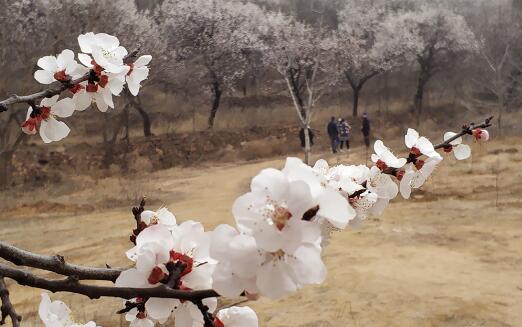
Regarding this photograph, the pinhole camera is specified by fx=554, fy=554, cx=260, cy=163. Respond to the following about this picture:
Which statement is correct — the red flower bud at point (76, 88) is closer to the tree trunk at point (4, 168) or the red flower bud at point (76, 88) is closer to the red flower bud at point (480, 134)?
the red flower bud at point (480, 134)

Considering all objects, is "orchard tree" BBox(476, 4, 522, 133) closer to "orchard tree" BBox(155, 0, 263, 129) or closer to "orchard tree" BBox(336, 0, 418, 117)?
"orchard tree" BBox(336, 0, 418, 117)

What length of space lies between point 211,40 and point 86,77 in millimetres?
23409

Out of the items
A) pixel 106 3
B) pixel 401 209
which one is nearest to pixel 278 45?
pixel 106 3

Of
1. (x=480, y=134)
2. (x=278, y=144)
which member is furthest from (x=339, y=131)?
(x=480, y=134)

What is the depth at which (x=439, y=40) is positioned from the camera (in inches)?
1045

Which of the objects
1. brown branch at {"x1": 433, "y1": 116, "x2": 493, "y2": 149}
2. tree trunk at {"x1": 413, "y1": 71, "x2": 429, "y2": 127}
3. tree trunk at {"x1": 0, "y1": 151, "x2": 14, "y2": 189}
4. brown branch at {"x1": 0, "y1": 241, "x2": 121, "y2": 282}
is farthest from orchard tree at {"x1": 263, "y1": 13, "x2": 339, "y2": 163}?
brown branch at {"x1": 0, "y1": 241, "x2": 121, "y2": 282}

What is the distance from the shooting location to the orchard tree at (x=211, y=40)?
23891 millimetres

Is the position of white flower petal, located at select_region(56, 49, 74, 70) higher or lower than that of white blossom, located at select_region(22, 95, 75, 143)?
higher

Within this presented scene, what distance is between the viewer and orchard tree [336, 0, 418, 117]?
25531mm

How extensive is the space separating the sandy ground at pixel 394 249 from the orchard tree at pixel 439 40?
1281cm

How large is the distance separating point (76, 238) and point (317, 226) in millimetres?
8980

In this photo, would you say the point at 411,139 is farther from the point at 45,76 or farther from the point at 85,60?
the point at 45,76

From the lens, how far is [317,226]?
0.83m

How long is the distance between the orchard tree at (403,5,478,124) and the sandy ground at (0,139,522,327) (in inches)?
504
